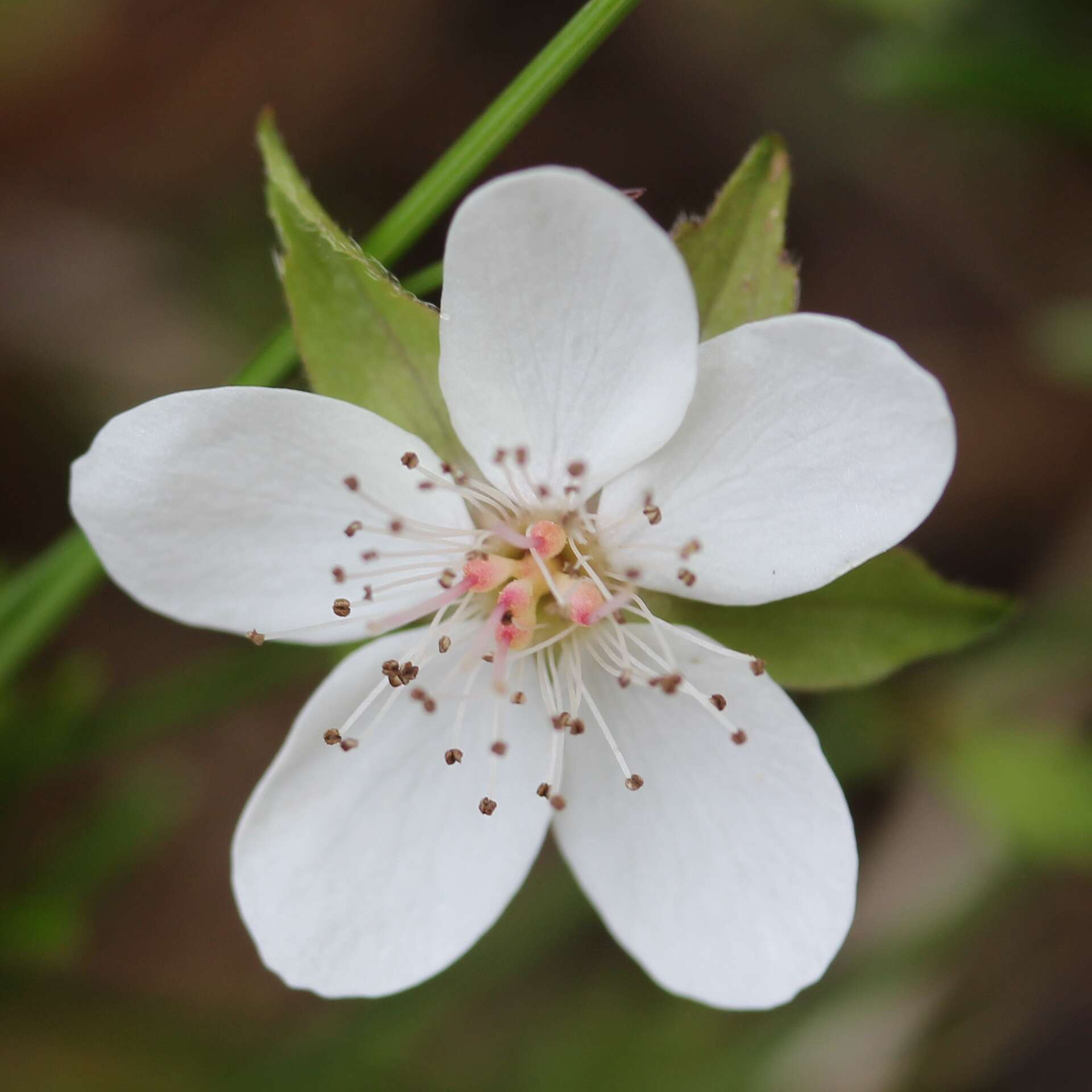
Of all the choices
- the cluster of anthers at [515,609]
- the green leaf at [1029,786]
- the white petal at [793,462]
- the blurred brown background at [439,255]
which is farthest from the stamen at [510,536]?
the green leaf at [1029,786]

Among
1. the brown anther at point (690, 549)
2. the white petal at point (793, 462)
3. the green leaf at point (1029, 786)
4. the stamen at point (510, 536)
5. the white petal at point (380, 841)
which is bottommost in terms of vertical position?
the green leaf at point (1029, 786)

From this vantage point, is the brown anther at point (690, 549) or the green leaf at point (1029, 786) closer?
the brown anther at point (690, 549)

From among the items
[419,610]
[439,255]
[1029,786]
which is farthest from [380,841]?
[439,255]

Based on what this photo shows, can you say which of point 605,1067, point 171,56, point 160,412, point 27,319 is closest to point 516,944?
point 605,1067

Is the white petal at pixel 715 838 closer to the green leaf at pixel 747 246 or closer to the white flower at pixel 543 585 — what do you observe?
the white flower at pixel 543 585

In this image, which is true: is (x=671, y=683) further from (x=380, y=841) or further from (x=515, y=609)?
(x=380, y=841)

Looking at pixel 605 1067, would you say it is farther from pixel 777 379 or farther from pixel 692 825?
pixel 777 379

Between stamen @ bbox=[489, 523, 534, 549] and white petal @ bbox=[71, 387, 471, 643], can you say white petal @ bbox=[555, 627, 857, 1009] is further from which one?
white petal @ bbox=[71, 387, 471, 643]
